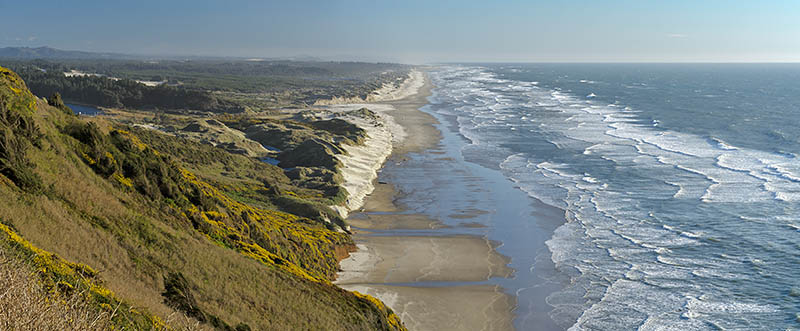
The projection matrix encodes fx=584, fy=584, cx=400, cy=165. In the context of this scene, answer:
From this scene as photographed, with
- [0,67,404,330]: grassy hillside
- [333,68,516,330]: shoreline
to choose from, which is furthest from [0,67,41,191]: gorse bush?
[333,68,516,330]: shoreline

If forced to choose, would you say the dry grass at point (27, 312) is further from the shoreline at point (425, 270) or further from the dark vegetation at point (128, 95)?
the dark vegetation at point (128, 95)

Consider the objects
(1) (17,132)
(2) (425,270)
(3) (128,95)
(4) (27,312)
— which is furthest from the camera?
(3) (128,95)

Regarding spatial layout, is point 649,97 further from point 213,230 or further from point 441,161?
point 213,230

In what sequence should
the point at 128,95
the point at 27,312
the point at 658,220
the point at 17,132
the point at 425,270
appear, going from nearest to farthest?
the point at 27,312 < the point at 17,132 < the point at 425,270 < the point at 658,220 < the point at 128,95

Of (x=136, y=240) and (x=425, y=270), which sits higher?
(x=136, y=240)

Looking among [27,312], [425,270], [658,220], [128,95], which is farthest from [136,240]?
[128,95]

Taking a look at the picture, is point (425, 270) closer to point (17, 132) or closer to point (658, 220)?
point (658, 220)

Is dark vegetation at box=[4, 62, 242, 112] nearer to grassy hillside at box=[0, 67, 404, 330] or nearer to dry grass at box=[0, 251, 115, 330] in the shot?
grassy hillside at box=[0, 67, 404, 330]

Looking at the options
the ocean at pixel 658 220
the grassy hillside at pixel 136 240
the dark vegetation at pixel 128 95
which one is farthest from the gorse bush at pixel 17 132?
the dark vegetation at pixel 128 95
